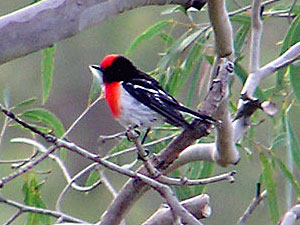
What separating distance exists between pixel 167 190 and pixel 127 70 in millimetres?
711

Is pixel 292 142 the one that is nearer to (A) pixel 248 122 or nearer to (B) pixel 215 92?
(A) pixel 248 122

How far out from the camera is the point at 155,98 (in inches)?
73.7

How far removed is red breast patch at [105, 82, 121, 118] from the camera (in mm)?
1919

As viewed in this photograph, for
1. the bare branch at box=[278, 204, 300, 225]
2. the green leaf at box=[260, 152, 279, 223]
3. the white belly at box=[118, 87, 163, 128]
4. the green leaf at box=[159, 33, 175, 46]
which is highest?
the white belly at box=[118, 87, 163, 128]

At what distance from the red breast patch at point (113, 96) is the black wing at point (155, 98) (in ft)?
0.06

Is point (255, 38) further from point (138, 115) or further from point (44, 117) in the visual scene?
point (44, 117)

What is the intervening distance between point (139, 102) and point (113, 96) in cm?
8

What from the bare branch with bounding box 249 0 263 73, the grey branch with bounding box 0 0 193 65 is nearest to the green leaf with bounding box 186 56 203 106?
the bare branch with bounding box 249 0 263 73

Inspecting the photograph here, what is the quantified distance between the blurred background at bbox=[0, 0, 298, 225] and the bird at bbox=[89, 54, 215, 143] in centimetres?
255

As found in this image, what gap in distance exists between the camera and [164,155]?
1669 mm

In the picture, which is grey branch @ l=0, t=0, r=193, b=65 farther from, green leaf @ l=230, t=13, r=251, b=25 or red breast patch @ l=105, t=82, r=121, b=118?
green leaf @ l=230, t=13, r=251, b=25

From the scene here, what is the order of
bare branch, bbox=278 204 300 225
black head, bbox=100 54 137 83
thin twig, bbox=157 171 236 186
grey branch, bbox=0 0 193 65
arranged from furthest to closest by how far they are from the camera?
black head, bbox=100 54 137 83 → bare branch, bbox=278 204 300 225 → grey branch, bbox=0 0 193 65 → thin twig, bbox=157 171 236 186

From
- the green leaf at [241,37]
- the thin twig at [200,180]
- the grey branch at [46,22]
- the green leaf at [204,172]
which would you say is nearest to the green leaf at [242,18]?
the green leaf at [241,37]

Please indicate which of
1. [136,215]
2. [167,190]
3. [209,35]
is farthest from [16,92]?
[167,190]
